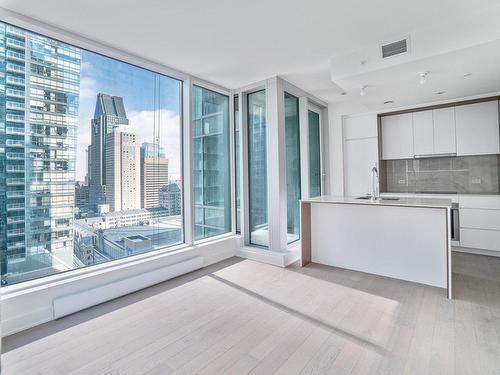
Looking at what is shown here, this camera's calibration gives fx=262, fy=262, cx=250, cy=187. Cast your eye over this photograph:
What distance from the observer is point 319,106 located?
5.47 meters

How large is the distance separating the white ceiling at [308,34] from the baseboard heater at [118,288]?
107 inches

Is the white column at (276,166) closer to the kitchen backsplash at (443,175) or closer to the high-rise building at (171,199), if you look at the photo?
the high-rise building at (171,199)

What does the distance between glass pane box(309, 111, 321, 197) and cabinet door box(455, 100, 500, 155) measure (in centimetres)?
233

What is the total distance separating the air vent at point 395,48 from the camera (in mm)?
2911

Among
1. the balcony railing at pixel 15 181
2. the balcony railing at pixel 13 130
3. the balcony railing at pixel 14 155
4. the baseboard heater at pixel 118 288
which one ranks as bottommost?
the baseboard heater at pixel 118 288

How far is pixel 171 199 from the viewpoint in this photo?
3.84 metres

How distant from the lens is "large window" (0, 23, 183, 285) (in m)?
2.50

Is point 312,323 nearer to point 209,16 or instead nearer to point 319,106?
point 209,16

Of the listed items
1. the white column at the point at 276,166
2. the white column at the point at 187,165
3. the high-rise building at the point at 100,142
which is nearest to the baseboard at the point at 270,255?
the white column at the point at 276,166

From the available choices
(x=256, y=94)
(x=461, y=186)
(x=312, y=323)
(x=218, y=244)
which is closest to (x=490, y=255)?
(x=461, y=186)

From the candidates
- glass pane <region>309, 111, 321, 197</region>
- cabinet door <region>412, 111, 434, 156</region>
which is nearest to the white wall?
glass pane <region>309, 111, 321, 197</region>

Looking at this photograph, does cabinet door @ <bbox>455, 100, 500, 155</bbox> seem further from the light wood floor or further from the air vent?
the air vent

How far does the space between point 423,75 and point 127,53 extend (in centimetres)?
368

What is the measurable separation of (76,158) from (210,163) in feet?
6.45
